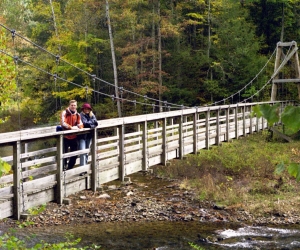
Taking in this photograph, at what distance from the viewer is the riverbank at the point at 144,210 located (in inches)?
386

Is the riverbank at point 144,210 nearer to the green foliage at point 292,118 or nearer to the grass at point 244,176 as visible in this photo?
→ the grass at point 244,176

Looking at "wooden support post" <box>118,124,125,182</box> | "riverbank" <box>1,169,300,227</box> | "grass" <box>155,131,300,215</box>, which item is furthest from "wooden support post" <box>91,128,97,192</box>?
"grass" <box>155,131,300,215</box>

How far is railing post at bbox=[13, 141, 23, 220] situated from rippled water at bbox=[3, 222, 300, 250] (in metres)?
3.62

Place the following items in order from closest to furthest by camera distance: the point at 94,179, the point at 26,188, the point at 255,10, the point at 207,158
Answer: the point at 26,188
the point at 94,179
the point at 207,158
the point at 255,10

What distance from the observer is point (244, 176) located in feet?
44.5

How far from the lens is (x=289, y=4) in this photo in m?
22.5

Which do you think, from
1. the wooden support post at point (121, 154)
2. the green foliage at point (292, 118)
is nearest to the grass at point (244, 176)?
the wooden support post at point (121, 154)

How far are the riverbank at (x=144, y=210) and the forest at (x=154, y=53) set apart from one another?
885 centimetres

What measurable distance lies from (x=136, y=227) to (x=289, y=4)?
55.5 feet

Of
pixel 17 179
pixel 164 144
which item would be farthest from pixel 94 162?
pixel 164 144

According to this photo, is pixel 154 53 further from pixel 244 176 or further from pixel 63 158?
pixel 63 158

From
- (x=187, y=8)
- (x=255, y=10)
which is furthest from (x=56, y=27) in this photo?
(x=255, y=10)

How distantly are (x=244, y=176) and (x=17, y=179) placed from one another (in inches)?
390

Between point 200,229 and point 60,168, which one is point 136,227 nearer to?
point 200,229
